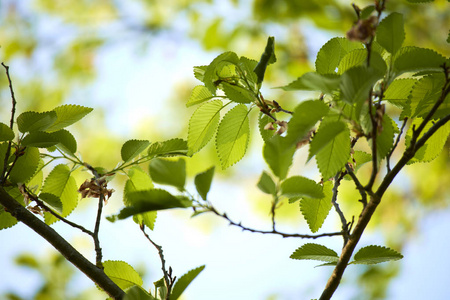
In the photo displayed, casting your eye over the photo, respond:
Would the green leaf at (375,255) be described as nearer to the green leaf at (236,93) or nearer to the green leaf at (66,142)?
the green leaf at (236,93)

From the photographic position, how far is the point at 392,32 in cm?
41

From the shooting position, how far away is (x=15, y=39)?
352 centimetres

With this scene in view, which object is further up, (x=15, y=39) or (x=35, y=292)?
(x=15, y=39)

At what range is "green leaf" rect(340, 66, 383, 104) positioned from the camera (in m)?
0.36

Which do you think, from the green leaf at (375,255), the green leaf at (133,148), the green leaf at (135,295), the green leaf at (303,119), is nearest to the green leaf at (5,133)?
the green leaf at (133,148)

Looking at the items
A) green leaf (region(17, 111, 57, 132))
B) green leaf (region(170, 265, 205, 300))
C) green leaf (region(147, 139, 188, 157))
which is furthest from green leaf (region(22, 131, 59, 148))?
green leaf (region(170, 265, 205, 300))

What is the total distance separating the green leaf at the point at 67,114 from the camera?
0.56m

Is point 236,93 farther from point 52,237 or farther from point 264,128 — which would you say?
point 52,237

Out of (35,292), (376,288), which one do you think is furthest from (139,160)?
(376,288)

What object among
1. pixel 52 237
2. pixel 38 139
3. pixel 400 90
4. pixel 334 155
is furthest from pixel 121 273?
pixel 400 90

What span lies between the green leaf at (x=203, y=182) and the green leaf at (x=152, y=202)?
3cm

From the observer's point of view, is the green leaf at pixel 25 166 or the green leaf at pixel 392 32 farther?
the green leaf at pixel 25 166

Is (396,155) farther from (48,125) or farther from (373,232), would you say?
(48,125)

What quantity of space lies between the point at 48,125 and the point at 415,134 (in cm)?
A: 44
